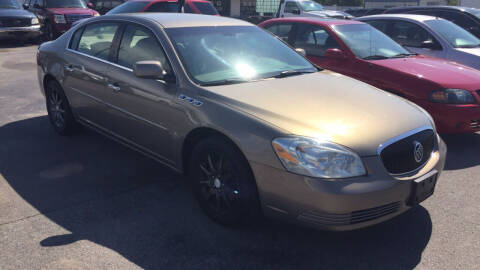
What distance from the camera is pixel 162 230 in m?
3.39

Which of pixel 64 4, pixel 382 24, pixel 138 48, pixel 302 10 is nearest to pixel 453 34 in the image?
pixel 382 24

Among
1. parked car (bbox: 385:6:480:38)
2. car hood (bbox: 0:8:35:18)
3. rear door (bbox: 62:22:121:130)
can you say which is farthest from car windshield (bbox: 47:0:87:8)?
rear door (bbox: 62:22:121:130)

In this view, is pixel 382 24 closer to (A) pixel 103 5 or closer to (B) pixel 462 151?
(B) pixel 462 151

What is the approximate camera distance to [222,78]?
147 inches

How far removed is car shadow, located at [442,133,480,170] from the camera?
15.9 feet

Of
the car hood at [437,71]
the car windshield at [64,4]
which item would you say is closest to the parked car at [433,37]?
the car hood at [437,71]

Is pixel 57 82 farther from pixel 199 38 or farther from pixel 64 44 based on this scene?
pixel 199 38

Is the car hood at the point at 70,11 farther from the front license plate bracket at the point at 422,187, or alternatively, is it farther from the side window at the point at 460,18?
the front license plate bracket at the point at 422,187

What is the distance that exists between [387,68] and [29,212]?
4434 millimetres

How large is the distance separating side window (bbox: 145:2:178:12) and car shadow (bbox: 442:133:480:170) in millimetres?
8181

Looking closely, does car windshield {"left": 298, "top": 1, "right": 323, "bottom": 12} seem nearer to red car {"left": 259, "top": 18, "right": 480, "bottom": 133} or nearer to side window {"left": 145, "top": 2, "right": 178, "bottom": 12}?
side window {"left": 145, "top": 2, "right": 178, "bottom": 12}

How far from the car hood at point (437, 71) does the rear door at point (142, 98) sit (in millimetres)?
3178

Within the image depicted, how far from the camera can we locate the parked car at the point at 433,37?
723 cm

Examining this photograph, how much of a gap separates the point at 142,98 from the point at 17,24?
41.6 feet
